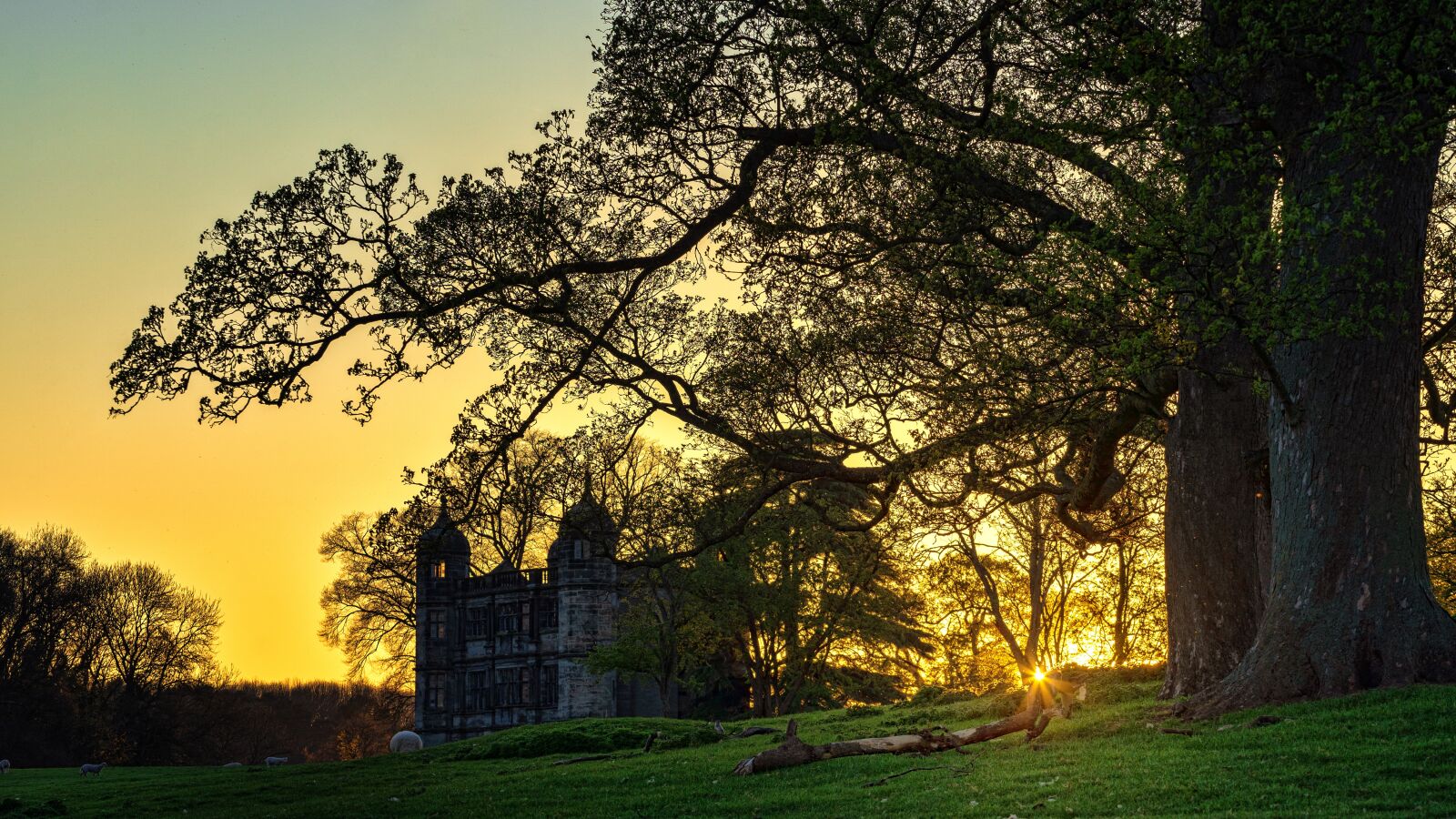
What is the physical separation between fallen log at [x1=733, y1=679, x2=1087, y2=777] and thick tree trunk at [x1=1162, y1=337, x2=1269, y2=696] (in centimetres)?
227

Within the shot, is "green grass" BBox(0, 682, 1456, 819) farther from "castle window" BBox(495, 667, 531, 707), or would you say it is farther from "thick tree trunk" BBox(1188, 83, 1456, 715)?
"castle window" BBox(495, 667, 531, 707)

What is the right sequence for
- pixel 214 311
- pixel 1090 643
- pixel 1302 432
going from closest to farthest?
pixel 1302 432, pixel 214 311, pixel 1090 643

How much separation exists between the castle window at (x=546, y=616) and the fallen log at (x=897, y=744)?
51.6 meters

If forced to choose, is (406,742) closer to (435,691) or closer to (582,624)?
(582,624)

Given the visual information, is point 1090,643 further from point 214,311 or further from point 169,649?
point 169,649

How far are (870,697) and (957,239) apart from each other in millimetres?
36993

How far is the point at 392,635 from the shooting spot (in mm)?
78438

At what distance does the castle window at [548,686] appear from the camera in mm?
68062

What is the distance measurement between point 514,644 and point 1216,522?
187 feet

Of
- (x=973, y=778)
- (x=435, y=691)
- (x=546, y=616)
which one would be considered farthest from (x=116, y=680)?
(x=973, y=778)

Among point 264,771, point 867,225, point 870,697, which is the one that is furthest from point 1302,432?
point 870,697

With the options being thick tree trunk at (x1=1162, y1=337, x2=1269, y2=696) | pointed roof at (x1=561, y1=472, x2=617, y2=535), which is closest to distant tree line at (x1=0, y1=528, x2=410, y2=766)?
pointed roof at (x1=561, y1=472, x2=617, y2=535)

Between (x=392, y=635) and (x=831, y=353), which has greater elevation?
(x=831, y=353)

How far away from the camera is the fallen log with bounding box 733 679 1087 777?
58.3 ft
